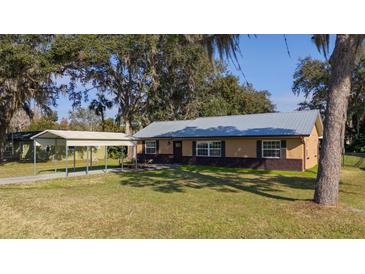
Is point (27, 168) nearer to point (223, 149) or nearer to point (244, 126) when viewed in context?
point (223, 149)

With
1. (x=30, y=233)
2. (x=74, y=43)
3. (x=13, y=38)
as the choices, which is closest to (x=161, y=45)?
(x=74, y=43)

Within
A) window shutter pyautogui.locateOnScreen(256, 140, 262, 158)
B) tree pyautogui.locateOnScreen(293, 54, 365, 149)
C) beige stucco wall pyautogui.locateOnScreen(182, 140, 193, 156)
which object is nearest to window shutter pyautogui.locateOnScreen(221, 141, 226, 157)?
window shutter pyautogui.locateOnScreen(256, 140, 262, 158)

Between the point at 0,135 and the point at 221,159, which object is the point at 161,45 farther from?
the point at 0,135

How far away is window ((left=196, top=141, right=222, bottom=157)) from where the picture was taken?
75.6ft

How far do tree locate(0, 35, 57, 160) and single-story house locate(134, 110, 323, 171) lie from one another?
914 centimetres

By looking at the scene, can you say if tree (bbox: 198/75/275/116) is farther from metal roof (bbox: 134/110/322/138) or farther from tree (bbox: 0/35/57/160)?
tree (bbox: 0/35/57/160)

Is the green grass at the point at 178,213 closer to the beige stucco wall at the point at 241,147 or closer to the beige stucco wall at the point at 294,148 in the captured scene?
the beige stucco wall at the point at 294,148

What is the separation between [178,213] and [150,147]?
19.2 m

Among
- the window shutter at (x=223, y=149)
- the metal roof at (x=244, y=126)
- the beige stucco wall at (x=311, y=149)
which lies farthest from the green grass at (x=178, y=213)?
the window shutter at (x=223, y=149)

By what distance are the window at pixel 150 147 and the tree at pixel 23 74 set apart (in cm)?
950

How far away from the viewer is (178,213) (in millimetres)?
8242

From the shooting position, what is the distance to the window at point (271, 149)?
20094 millimetres

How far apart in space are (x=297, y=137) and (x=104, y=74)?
62.9 feet

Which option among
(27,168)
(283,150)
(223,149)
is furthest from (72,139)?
(283,150)
